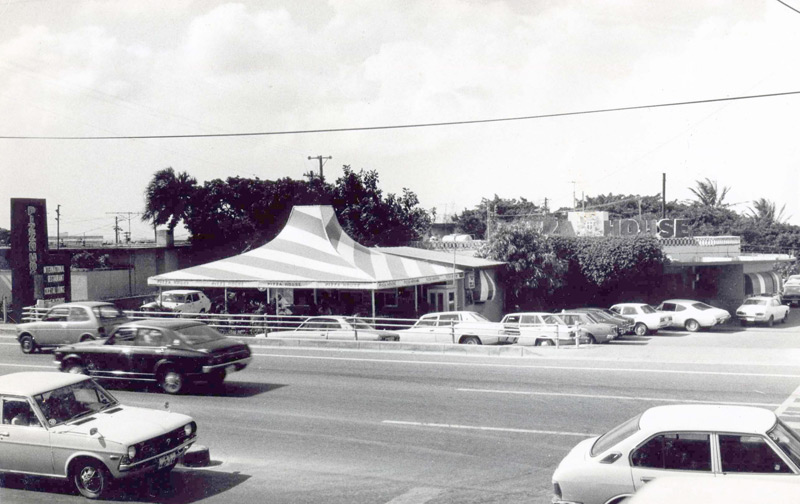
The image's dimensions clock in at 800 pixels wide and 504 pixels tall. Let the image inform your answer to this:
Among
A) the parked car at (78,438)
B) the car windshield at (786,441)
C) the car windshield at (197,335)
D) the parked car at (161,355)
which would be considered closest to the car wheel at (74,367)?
the parked car at (161,355)

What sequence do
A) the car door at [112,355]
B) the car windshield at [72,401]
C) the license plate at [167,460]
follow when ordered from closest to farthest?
the license plate at [167,460] → the car windshield at [72,401] → the car door at [112,355]

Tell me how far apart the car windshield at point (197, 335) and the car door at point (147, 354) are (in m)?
0.43

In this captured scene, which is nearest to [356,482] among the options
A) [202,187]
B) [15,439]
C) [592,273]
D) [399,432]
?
[399,432]

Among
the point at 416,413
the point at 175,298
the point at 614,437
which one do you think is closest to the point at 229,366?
the point at 416,413

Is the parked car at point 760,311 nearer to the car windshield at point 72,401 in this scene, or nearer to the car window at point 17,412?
the car windshield at point 72,401

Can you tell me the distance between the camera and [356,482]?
32.3ft

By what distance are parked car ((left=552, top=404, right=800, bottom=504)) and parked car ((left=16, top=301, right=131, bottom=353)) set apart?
17.2m

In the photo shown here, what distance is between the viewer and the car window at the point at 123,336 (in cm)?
1584

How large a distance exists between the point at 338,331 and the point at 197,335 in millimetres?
9218

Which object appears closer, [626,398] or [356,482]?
[356,482]

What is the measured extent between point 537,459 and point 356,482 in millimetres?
2651

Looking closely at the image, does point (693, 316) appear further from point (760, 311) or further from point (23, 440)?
point (23, 440)

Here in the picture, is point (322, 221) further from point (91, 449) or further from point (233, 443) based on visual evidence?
point (91, 449)

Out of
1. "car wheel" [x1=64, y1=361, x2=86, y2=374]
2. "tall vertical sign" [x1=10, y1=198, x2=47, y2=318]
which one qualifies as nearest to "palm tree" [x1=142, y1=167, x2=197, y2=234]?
"tall vertical sign" [x1=10, y1=198, x2=47, y2=318]
